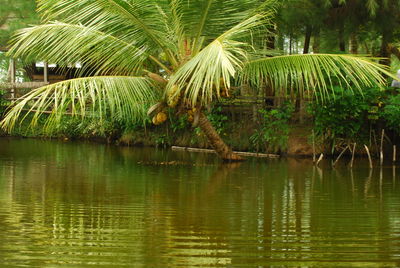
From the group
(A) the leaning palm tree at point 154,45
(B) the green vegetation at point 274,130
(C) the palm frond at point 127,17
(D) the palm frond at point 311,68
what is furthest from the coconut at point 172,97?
(B) the green vegetation at point 274,130

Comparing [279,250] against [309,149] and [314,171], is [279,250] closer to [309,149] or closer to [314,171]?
[314,171]

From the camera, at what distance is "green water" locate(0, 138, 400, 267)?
6133 millimetres

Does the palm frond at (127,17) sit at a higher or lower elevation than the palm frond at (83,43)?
higher

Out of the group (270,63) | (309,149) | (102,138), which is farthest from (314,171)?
(102,138)

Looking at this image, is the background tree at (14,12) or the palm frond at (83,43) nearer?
the palm frond at (83,43)

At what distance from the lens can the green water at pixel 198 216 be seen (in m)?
6.13

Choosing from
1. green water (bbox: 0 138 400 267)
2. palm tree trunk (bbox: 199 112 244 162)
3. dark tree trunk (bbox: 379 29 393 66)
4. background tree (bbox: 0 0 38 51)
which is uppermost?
background tree (bbox: 0 0 38 51)

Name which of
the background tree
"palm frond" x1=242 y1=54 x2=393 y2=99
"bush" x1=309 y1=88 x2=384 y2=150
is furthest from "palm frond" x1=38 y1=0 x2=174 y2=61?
the background tree

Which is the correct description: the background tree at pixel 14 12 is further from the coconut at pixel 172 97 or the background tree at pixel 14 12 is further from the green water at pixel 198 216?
the coconut at pixel 172 97

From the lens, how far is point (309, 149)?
1862 centimetres

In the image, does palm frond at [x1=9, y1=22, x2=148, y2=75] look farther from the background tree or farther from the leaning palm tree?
the background tree

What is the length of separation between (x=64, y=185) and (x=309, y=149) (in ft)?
27.1

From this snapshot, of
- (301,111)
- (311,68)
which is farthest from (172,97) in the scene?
(301,111)

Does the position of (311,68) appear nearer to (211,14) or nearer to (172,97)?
(211,14)
